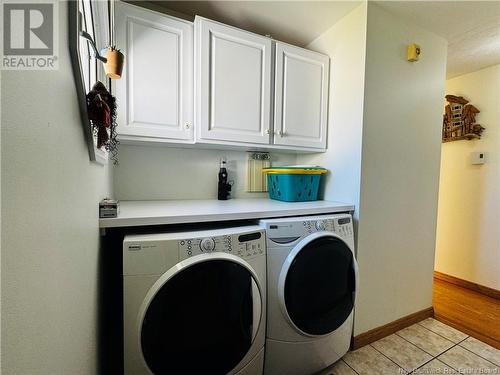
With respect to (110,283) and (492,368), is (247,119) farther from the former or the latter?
(492,368)

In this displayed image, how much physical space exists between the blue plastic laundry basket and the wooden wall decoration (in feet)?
6.22

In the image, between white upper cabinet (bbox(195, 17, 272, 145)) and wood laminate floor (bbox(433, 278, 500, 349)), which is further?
wood laminate floor (bbox(433, 278, 500, 349))

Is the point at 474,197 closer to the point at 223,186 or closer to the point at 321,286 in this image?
Result: the point at 321,286

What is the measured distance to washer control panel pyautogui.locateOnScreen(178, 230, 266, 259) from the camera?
0.96m

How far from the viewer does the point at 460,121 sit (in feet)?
8.35

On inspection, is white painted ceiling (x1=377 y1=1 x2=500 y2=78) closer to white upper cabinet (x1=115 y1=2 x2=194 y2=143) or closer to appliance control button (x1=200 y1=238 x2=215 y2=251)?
white upper cabinet (x1=115 y1=2 x2=194 y2=143)

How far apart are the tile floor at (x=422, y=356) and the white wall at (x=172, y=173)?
134cm

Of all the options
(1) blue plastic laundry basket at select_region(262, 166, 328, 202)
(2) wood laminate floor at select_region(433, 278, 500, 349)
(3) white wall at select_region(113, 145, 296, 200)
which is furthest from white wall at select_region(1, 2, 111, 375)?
(2) wood laminate floor at select_region(433, 278, 500, 349)

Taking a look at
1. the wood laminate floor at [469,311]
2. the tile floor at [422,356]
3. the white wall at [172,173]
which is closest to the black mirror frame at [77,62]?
the white wall at [172,173]

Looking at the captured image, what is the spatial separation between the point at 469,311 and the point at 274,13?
116 inches

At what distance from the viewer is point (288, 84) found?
5.62 ft

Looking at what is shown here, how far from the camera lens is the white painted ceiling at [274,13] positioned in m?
1.53

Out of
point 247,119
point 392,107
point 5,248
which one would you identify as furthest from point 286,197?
point 5,248

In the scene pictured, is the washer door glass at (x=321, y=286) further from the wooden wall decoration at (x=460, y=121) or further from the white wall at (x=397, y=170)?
the wooden wall decoration at (x=460, y=121)
